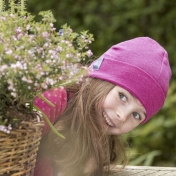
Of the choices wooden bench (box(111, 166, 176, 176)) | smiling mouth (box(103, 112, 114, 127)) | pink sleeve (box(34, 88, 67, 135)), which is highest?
pink sleeve (box(34, 88, 67, 135))

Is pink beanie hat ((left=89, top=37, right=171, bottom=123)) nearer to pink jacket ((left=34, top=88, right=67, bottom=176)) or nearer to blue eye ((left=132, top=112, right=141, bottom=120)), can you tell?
blue eye ((left=132, top=112, right=141, bottom=120))

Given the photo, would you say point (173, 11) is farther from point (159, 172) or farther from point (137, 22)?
point (159, 172)

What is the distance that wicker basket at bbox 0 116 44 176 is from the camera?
4.53 feet

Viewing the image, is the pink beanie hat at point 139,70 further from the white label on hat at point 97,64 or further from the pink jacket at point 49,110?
the pink jacket at point 49,110

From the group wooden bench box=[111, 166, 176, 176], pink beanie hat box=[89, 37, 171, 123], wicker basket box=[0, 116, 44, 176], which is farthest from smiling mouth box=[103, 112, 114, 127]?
wicker basket box=[0, 116, 44, 176]

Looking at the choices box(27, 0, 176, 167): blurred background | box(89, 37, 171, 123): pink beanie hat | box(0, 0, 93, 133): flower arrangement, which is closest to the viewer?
box(0, 0, 93, 133): flower arrangement

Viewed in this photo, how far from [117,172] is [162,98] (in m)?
0.41

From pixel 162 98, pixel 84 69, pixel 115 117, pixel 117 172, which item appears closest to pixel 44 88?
pixel 84 69

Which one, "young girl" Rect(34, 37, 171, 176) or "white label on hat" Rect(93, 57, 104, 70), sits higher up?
"white label on hat" Rect(93, 57, 104, 70)

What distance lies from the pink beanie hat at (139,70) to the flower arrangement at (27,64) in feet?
1.68

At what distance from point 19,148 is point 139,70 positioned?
2.17 ft

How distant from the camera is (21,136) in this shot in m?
1.41

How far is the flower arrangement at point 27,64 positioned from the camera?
50.8 inches

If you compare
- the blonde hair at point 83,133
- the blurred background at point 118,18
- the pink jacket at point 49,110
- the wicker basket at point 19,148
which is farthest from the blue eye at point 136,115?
the blurred background at point 118,18
